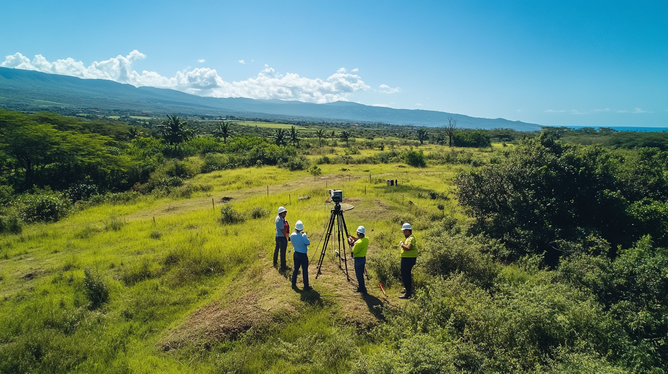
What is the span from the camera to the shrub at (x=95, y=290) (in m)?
7.87

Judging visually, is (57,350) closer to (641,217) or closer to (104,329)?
(104,329)

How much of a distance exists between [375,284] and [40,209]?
1858 cm

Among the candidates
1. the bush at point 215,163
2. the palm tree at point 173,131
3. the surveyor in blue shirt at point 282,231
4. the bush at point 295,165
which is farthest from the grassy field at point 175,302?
the palm tree at point 173,131

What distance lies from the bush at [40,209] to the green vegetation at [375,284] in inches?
3.3

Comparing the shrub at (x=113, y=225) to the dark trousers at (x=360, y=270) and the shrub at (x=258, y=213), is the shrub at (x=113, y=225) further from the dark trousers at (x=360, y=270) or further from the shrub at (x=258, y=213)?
the dark trousers at (x=360, y=270)

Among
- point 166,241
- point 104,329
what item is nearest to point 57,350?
point 104,329

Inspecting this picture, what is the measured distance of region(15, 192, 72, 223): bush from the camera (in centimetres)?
1534

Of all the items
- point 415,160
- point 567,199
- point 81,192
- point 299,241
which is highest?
point 567,199

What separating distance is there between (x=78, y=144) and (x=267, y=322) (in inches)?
1058

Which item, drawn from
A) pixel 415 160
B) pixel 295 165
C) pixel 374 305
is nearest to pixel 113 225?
pixel 374 305

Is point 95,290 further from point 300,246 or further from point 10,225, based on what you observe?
point 10,225

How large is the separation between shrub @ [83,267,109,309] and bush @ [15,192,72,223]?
1109 cm

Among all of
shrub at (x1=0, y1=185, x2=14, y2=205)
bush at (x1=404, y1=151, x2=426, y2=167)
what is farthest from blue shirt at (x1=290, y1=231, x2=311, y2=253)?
bush at (x1=404, y1=151, x2=426, y2=167)

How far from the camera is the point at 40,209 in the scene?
51.8ft
